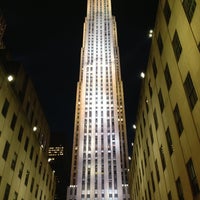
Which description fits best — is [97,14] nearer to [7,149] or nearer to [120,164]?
[120,164]

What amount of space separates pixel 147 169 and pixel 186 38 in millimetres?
21284

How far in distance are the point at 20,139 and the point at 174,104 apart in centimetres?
2295

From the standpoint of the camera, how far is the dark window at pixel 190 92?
2105cm

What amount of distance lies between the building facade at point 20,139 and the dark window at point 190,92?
20.3m

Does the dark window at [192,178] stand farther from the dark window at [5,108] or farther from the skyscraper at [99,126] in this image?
the skyscraper at [99,126]

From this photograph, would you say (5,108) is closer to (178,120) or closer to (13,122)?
(13,122)

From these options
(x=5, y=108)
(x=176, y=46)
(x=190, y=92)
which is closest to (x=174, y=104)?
(x=190, y=92)

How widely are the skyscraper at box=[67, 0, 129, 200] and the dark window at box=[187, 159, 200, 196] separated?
4011 inches

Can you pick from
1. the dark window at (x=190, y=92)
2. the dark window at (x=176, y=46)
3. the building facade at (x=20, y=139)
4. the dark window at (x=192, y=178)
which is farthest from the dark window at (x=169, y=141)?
the building facade at (x=20, y=139)

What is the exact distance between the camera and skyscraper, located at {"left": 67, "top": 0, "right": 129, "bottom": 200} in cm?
12119

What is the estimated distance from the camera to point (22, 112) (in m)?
38.8

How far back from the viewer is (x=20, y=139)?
3769cm

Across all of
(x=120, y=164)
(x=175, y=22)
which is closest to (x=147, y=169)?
(x=175, y=22)

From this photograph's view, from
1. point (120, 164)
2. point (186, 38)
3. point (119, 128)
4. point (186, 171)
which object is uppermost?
point (119, 128)
